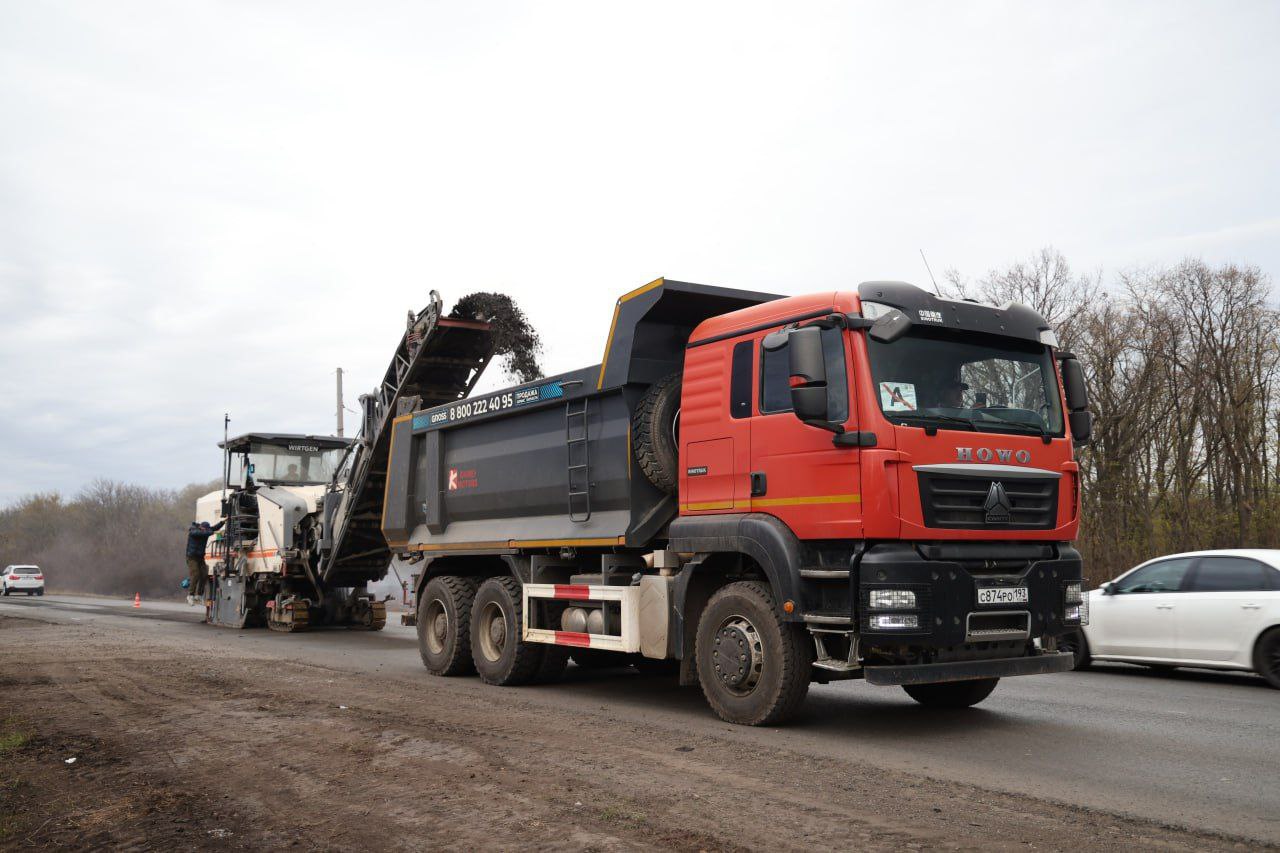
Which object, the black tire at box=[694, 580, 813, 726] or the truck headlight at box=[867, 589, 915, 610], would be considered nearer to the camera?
the truck headlight at box=[867, 589, 915, 610]

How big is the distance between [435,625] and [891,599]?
22.5ft

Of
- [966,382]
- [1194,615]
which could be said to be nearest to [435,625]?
[966,382]

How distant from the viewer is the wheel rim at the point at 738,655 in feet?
26.3

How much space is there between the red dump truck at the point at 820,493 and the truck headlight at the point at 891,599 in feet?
0.05

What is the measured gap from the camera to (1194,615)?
11086 millimetres

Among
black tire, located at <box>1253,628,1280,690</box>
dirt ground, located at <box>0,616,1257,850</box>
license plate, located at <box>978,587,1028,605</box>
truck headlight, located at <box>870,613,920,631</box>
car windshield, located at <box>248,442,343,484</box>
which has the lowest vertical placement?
dirt ground, located at <box>0,616,1257,850</box>

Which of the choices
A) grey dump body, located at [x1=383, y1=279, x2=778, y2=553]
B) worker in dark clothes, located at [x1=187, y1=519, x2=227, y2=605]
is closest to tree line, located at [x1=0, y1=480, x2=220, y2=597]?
worker in dark clothes, located at [x1=187, y1=519, x2=227, y2=605]

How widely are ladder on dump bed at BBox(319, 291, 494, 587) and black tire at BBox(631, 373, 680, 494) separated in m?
5.84

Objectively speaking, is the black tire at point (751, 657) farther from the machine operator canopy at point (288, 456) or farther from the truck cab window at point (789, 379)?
the machine operator canopy at point (288, 456)

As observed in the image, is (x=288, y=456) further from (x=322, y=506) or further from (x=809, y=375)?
(x=809, y=375)

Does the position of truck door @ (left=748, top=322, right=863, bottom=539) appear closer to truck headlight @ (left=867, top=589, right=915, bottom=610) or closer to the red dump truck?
the red dump truck

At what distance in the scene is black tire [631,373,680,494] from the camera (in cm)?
936

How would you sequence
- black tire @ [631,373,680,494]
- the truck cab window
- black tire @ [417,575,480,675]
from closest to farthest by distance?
the truck cab window → black tire @ [631,373,680,494] → black tire @ [417,575,480,675]

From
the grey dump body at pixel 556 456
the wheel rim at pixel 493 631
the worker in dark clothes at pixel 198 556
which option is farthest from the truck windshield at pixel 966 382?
the worker in dark clothes at pixel 198 556
